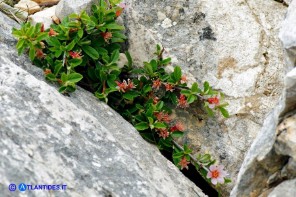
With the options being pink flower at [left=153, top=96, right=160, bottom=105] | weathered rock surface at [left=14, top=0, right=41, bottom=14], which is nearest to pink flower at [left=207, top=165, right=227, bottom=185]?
pink flower at [left=153, top=96, right=160, bottom=105]

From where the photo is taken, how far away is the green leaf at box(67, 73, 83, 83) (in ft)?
11.2

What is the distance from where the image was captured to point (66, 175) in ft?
9.05

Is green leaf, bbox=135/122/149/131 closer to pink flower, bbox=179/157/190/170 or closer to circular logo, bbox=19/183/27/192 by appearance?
pink flower, bbox=179/157/190/170

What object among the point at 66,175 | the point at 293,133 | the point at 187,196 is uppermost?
the point at 293,133

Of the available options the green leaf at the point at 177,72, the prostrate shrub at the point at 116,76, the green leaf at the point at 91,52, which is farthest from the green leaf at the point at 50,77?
the green leaf at the point at 177,72

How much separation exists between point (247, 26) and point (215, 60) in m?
0.37

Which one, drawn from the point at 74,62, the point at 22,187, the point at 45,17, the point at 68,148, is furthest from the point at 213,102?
the point at 22,187

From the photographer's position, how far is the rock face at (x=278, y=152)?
104 inches

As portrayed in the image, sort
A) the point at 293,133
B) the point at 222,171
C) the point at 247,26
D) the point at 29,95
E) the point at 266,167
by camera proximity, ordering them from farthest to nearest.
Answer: the point at 247,26
the point at 222,171
the point at 29,95
the point at 266,167
the point at 293,133

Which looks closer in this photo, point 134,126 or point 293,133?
point 293,133

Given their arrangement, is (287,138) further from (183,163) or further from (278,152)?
(183,163)

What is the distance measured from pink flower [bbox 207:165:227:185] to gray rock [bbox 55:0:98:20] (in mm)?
1478

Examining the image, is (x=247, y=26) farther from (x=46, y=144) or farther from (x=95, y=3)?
(x=46, y=144)

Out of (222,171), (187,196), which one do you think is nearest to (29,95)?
(187,196)
